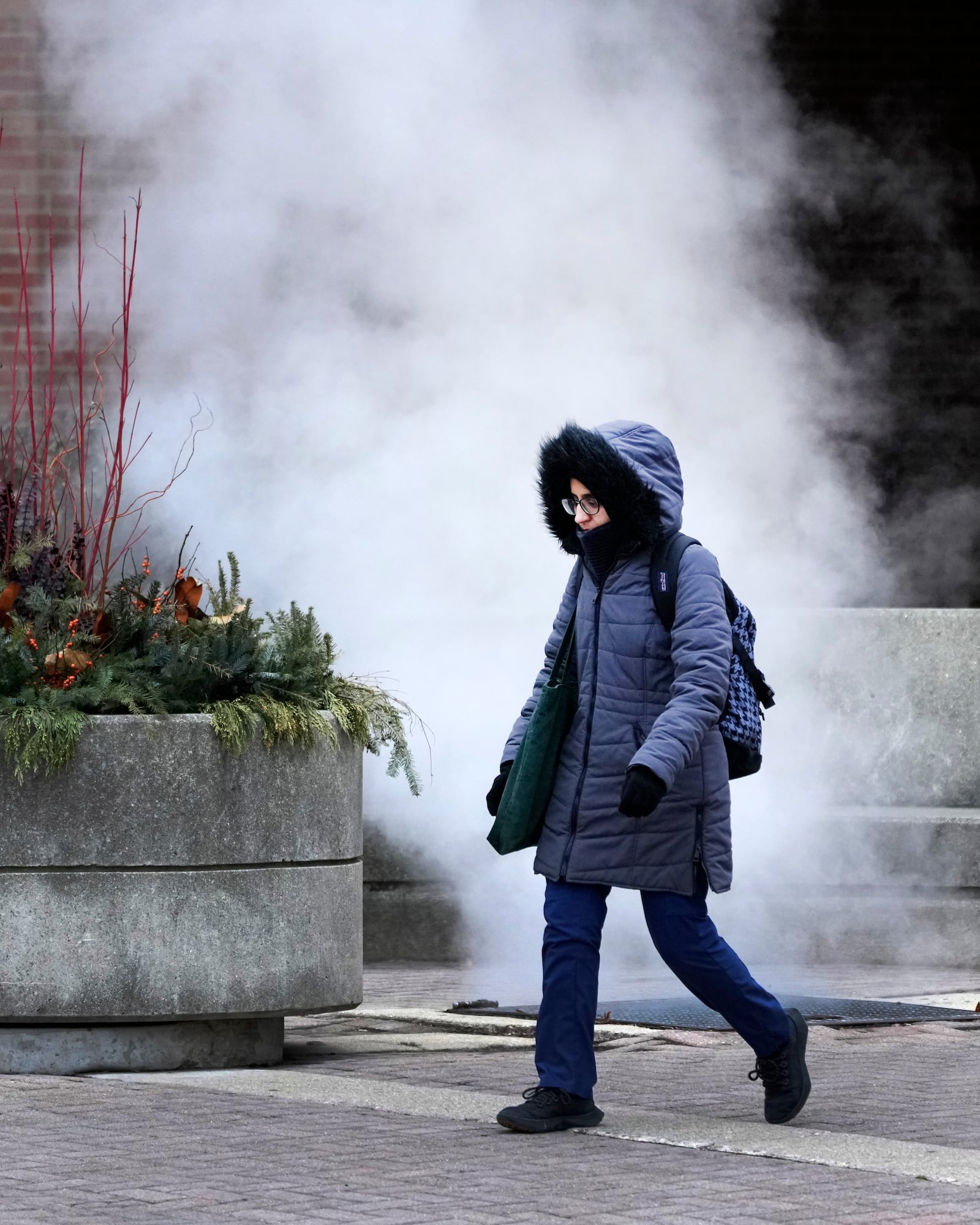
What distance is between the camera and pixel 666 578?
13.0ft

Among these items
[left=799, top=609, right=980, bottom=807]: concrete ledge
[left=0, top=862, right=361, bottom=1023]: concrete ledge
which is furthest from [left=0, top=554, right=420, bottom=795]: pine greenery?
[left=799, top=609, right=980, bottom=807]: concrete ledge

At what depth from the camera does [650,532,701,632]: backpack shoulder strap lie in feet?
12.9

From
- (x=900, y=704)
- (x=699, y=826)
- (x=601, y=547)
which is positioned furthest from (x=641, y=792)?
(x=900, y=704)

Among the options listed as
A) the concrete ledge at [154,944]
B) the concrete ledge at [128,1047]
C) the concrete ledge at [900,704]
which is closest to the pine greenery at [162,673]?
the concrete ledge at [154,944]

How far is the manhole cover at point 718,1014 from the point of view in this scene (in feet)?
17.6

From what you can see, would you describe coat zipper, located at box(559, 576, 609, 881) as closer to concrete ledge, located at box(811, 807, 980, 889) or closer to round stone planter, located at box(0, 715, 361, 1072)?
round stone planter, located at box(0, 715, 361, 1072)

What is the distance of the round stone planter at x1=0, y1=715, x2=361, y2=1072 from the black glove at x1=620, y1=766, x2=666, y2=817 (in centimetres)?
113

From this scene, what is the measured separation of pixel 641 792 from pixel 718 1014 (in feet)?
6.20

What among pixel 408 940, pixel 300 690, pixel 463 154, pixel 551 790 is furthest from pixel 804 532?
pixel 551 790

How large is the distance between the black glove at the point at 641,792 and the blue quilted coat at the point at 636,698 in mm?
92

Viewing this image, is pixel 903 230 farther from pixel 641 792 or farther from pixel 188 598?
pixel 641 792

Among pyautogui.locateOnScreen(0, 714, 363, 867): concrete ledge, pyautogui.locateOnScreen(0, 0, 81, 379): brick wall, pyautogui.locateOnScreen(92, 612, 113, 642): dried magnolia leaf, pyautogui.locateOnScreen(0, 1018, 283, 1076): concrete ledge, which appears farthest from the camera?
pyautogui.locateOnScreen(0, 0, 81, 379): brick wall

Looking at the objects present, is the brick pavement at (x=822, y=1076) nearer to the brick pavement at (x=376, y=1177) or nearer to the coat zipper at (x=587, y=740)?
the brick pavement at (x=376, y=1177)

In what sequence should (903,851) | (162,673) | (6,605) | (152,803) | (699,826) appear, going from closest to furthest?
(699,826)
(152,803)
(162,673)
(6,605)
(903,851)
